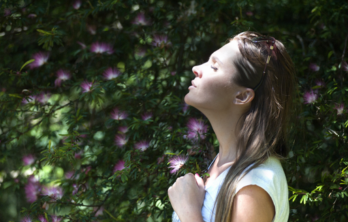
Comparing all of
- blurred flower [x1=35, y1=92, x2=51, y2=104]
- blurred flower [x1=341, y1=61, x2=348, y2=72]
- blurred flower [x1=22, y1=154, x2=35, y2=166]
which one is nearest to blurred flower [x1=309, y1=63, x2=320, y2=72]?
blurred flower [x1=341, y1=61, x2=348, y2=72]

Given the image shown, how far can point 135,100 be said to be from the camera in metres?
1.86

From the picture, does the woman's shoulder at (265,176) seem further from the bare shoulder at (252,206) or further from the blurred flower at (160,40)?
the blurred flower at (160,40)

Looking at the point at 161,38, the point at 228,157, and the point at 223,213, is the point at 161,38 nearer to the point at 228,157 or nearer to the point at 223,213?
the point at 228,157

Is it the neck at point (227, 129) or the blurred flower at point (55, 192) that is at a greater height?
the neck at point (227, 129)

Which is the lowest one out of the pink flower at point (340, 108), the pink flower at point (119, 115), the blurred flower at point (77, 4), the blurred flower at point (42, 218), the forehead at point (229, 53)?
the blurred flower at point (42, 218)

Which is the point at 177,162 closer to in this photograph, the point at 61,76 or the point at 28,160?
the point at 61,76

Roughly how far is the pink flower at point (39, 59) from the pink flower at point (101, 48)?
0.32 metres

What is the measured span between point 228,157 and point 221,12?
1060 mm

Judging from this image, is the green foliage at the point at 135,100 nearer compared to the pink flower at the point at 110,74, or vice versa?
the green foliage at the point at 135,100

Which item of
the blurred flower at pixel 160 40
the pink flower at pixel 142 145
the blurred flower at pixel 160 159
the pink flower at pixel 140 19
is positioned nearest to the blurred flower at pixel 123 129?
the pink flower at pixel 142 145

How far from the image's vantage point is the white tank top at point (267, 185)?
927 mm

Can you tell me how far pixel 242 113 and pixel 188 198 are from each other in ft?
1.08

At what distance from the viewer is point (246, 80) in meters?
1.08

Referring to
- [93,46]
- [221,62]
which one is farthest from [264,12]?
[221,62]
